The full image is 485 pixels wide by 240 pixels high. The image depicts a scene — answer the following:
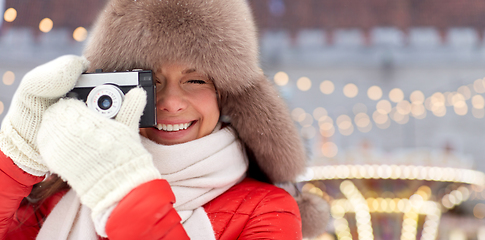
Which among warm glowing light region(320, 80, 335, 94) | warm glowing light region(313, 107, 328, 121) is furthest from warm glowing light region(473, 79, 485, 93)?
warm glowing light region(313, 107, 328, 121)

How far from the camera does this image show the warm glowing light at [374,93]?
4.21 metres

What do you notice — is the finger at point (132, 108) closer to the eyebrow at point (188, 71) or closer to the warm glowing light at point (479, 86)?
the eyebrow at point (188, 71)

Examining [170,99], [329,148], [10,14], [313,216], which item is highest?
[10,14]

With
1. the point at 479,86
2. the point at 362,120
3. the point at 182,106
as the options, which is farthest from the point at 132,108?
the point at 479,86

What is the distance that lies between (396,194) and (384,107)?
2678 mm

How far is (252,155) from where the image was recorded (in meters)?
0.86

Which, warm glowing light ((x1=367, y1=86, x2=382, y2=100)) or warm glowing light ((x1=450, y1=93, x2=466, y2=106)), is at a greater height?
warm glowing light ((x1=367, y1=86, x2=382, y2=100))

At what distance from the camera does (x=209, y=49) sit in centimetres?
68

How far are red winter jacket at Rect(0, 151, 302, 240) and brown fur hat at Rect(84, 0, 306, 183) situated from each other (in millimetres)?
132

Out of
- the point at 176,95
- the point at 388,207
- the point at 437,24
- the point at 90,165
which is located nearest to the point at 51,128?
the point at 90,165

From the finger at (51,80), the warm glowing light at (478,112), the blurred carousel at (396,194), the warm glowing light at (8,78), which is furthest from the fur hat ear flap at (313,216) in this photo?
the warm glowing light at (478,112)

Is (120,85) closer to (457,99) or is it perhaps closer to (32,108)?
(32,108)

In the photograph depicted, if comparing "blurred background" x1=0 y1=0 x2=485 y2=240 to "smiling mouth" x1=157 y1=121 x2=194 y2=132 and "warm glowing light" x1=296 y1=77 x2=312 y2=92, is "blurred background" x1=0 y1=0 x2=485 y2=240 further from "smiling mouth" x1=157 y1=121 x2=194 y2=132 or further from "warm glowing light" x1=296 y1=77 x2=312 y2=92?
"smiling mouth" x1=157 y1=121 x2=194 y2=132

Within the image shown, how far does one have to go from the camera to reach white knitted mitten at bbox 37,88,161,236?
47 cm
